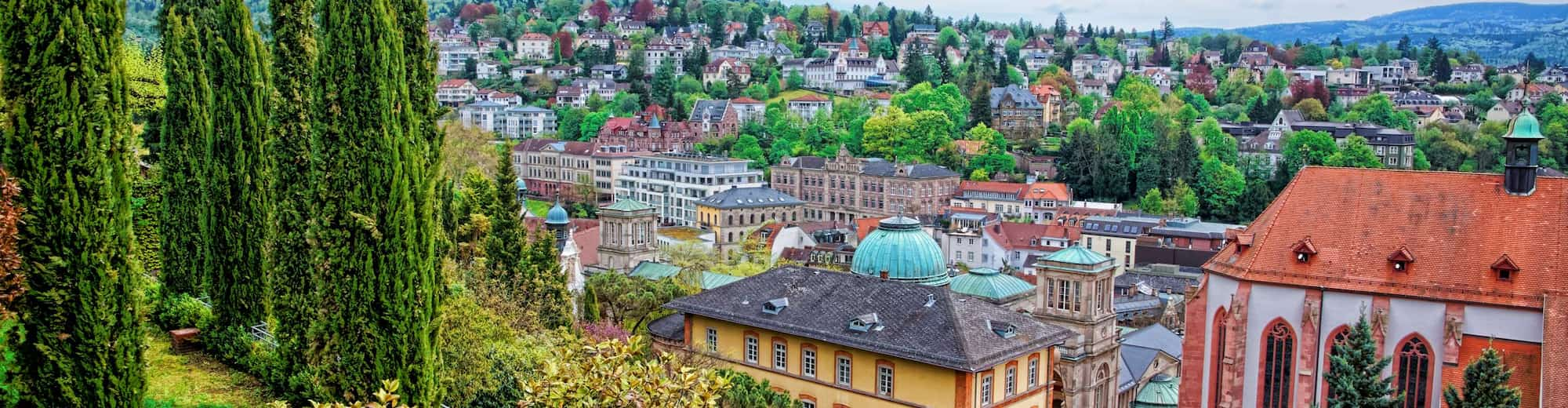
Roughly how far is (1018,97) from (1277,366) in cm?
10936

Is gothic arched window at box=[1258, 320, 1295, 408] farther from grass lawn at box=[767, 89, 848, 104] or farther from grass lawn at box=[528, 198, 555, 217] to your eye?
grass lawn at box=[767, 89, 848, 104]

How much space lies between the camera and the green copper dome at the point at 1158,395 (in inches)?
1716

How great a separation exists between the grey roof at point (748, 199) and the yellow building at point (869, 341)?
61497 millimetres

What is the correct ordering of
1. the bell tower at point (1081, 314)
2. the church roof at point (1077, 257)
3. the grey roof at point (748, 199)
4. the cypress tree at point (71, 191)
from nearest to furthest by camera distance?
the cypress tree at point (71, 191)
the bell tower at point (1081, 314)
the church roof at point (1077, 257)
the grey roof at point (748, 199)

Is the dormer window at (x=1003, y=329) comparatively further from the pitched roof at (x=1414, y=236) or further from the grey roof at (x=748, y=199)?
the grey roof at (x=748, y=199)

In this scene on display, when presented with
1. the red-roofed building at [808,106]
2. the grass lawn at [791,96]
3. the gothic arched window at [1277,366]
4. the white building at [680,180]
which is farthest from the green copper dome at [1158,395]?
the grass lawn at [791,96]

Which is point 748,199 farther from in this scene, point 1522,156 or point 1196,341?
point 1522,156

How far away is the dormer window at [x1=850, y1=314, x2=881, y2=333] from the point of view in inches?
1287

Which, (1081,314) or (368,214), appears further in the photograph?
(1081,314)

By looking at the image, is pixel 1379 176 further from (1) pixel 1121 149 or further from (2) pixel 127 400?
(1) pixel 1121 149

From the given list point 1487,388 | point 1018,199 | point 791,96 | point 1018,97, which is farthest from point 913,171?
point 1487,388

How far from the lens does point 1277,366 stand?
33.3 meters

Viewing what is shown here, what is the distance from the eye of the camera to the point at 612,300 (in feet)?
142

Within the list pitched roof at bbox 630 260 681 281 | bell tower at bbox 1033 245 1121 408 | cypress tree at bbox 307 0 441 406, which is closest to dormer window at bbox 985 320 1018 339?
bell tower at bbox 1033 245 1121 408
